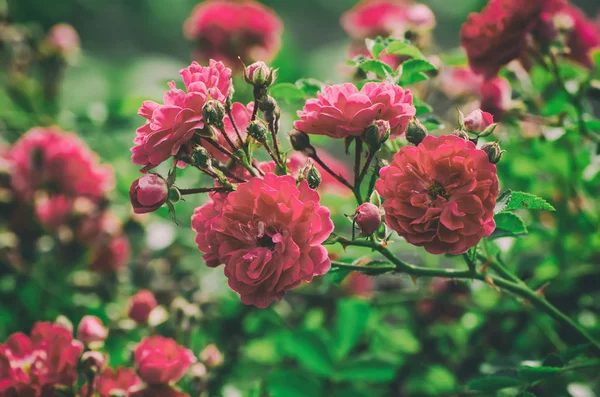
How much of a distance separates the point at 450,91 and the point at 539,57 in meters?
0.52

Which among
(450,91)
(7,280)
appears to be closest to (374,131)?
(450,91)

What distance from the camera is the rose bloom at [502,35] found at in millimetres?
1164

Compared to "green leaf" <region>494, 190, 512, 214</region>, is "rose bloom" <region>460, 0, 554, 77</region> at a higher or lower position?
higher

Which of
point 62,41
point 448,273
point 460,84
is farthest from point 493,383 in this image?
point 62,41

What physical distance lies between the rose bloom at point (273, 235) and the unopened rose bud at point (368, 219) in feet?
0.13

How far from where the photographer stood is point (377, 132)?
829 mm

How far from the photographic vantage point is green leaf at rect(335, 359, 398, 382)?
1.31 meters

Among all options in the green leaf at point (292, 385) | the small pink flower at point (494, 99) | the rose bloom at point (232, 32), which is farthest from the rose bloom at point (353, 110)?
the rose bloom at point (232, 32)

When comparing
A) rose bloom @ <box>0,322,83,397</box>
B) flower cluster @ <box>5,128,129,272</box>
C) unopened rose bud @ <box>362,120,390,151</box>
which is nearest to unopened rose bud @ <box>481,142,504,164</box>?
unopened rose bud @ <box>362,120,390,151</box>

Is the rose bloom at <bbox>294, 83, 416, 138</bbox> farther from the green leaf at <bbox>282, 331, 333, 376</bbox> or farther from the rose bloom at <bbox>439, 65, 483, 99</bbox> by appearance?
the rose bloom at <bbox>439, 65, 483, 99</bbox>

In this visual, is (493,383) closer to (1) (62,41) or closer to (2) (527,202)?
(2) (527,202)

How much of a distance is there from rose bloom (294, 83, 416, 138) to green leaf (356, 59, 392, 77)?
0.10 metres

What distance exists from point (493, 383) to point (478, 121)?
0.41 metres

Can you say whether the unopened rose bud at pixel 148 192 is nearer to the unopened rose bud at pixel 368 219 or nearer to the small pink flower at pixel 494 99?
the unopened rose bud at pixel 368 219
